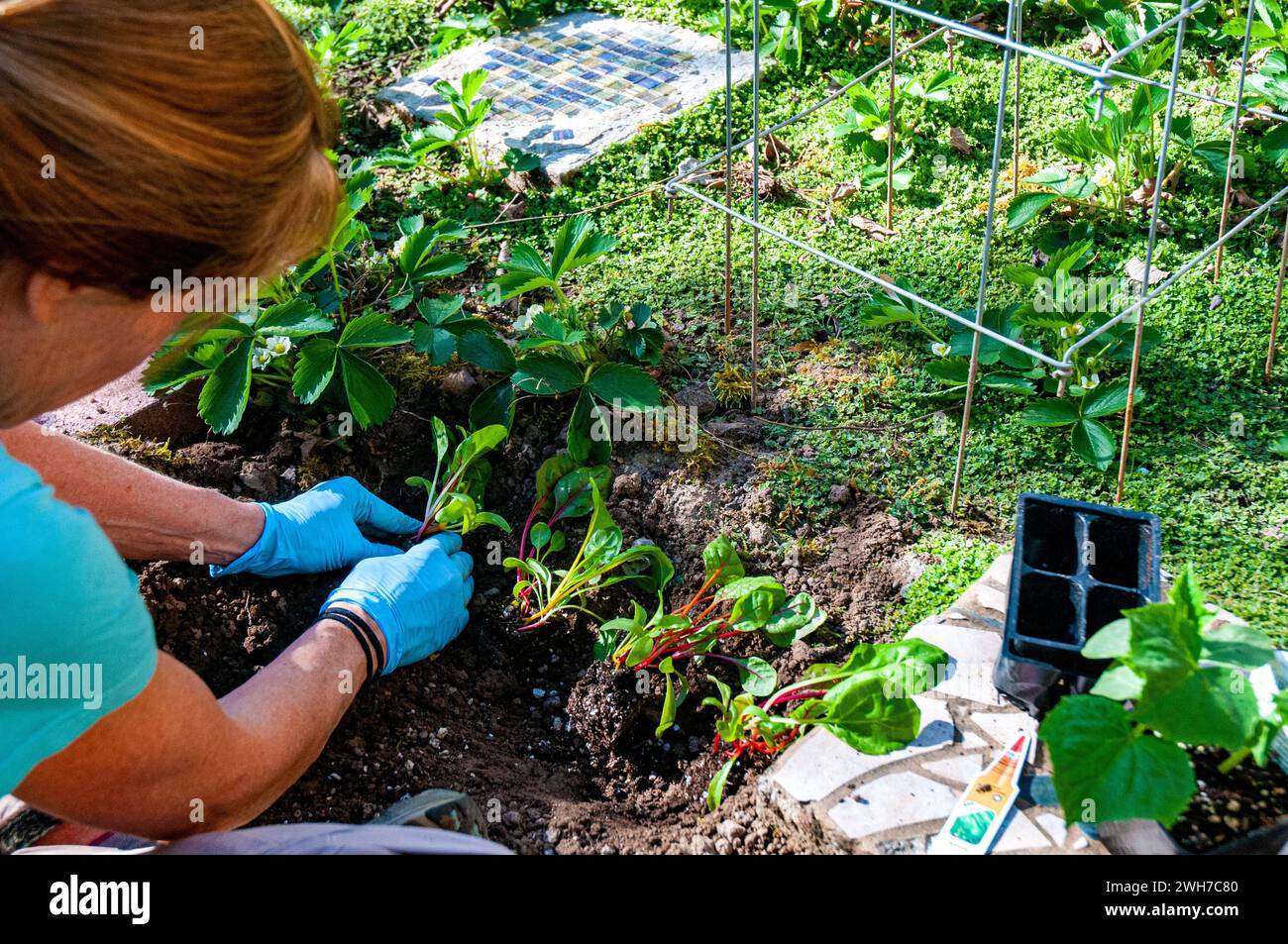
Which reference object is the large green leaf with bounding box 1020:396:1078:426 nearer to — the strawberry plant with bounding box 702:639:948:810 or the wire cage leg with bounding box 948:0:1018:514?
the wire cage leg with bounding box 948:0:1018:514

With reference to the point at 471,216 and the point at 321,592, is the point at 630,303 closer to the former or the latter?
the point at 471,216

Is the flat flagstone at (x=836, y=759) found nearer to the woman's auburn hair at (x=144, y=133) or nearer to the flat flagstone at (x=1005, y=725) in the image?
the flat flagstone at (x=1005, y=725)

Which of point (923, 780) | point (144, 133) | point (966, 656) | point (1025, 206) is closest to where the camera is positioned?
point (144, 133)

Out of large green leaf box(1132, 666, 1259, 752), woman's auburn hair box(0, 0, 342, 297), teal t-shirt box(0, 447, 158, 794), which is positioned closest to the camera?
woman's auburn hair box(0, 0, 342, 297)

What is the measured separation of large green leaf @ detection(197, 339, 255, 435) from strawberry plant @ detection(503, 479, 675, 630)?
66 centimetres

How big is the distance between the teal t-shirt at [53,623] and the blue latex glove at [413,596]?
69 cm

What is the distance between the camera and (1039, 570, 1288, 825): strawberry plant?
1.31m

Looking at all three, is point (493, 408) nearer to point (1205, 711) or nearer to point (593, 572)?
point (593, 572)

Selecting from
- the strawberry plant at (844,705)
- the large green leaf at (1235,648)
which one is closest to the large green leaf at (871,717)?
the strawberry plant at (844,705)

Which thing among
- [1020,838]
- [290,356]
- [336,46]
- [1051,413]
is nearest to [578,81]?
[336,46]

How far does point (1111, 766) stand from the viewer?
135 cm

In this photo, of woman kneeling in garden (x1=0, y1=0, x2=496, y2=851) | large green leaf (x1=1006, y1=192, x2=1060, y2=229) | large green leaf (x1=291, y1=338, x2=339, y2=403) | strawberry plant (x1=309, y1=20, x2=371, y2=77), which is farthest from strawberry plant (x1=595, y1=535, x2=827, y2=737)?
strawberry plant (x1=309, y1=20, x2=371, y2=77)

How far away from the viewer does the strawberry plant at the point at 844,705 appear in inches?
64.3

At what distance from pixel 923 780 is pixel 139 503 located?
1.43m
